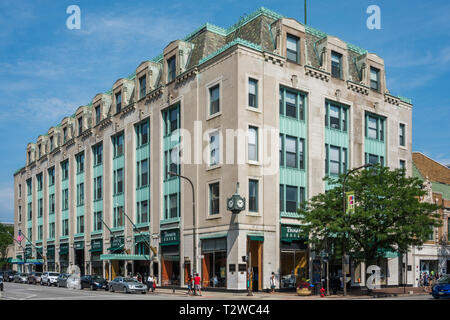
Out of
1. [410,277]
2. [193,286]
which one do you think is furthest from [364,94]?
[193,286]

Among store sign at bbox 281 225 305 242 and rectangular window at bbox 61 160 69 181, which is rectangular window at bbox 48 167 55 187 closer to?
rectangular window at bbox 61 160 69 181

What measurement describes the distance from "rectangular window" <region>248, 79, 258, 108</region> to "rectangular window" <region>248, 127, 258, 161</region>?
80.9 inches

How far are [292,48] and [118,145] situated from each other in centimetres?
2452

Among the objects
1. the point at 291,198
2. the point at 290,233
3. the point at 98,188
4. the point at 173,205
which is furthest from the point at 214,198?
the point at 98,188

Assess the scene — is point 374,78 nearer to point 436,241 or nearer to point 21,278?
point 436,241

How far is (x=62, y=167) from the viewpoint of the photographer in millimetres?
77688

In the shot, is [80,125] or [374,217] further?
[80,125]

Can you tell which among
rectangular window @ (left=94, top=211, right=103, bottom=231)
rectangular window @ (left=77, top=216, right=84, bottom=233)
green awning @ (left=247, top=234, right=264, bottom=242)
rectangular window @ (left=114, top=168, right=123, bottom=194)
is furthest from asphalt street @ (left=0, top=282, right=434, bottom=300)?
rectangular window @ (left=77, top=216, right=84, bottom=233)

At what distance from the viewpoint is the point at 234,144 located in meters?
41.8

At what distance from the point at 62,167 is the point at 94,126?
14.3 metres

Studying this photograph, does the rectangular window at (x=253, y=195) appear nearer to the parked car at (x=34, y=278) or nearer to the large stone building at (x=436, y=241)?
the large stone building at (x=436, y=241)

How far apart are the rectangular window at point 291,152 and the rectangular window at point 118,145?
2237cm

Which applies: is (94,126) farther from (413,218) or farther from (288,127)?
(413,218)

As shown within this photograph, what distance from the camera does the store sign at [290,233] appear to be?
1710 inches
